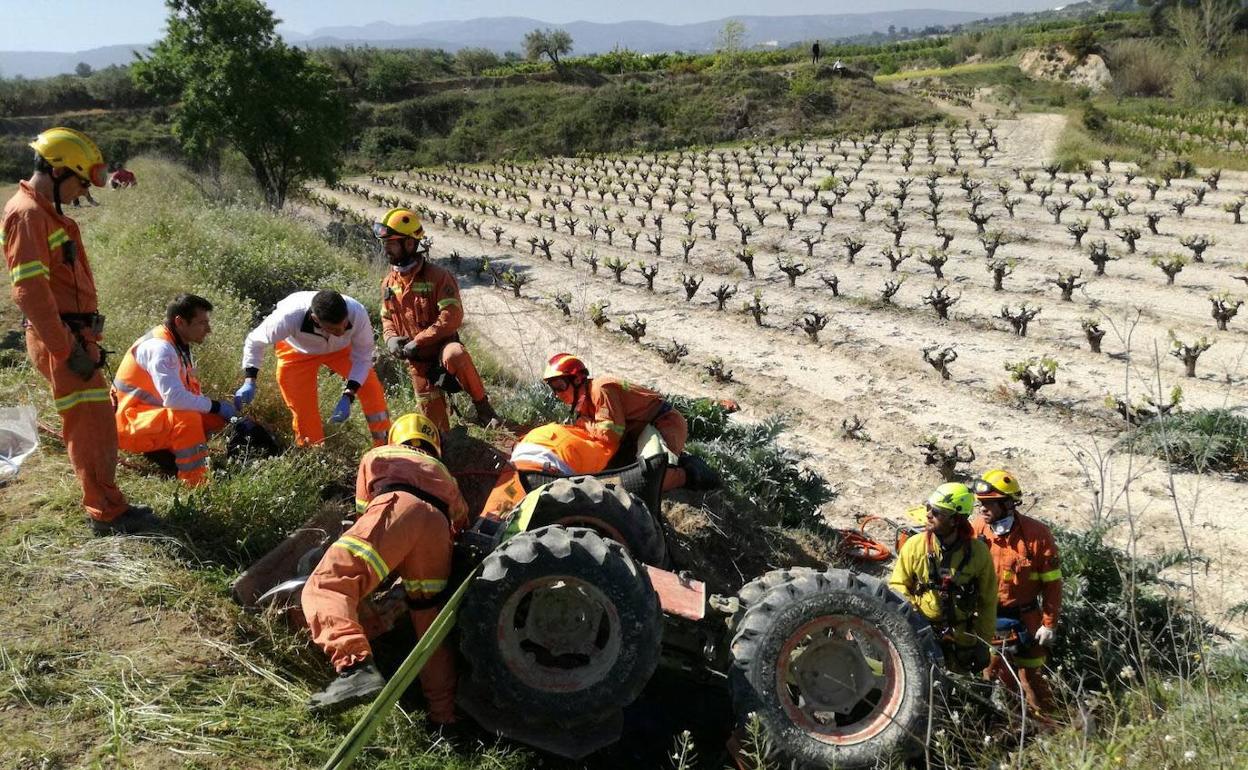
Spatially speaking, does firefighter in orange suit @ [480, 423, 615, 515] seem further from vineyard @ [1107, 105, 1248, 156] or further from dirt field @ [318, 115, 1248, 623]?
vineyard @ [1107, 105, 1248, 156]

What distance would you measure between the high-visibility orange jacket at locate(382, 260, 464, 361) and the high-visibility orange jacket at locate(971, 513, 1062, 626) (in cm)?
361

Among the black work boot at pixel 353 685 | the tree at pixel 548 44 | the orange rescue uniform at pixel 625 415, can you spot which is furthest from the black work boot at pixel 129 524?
the tree at pixel 548 44

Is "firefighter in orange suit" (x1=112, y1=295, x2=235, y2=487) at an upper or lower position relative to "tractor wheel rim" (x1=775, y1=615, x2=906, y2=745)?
upper

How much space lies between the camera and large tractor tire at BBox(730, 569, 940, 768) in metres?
3.29

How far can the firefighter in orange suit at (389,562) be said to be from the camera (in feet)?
9.95

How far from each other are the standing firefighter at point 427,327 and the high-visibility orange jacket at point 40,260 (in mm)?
2103

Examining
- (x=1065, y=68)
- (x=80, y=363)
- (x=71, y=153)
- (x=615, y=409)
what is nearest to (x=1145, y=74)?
(x=1065, y=68)

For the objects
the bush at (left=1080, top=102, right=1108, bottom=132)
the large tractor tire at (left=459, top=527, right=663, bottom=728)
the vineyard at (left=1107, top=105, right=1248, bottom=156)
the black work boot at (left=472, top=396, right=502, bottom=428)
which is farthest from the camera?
the bush at (left=1080, top=102, right=1108, bottom=132)

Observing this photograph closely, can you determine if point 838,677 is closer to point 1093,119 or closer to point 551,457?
point 551,457

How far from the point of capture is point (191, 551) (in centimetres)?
396

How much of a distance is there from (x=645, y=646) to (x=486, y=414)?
3.26 metres

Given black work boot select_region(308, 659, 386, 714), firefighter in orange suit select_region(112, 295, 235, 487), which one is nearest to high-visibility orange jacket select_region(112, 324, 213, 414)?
firefighter in orange suit select_region(112, 295, 235, 487)

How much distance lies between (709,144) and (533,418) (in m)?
33.2

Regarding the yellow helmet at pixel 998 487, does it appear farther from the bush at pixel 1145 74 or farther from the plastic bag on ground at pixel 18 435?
the bush at pixel 1145 74
